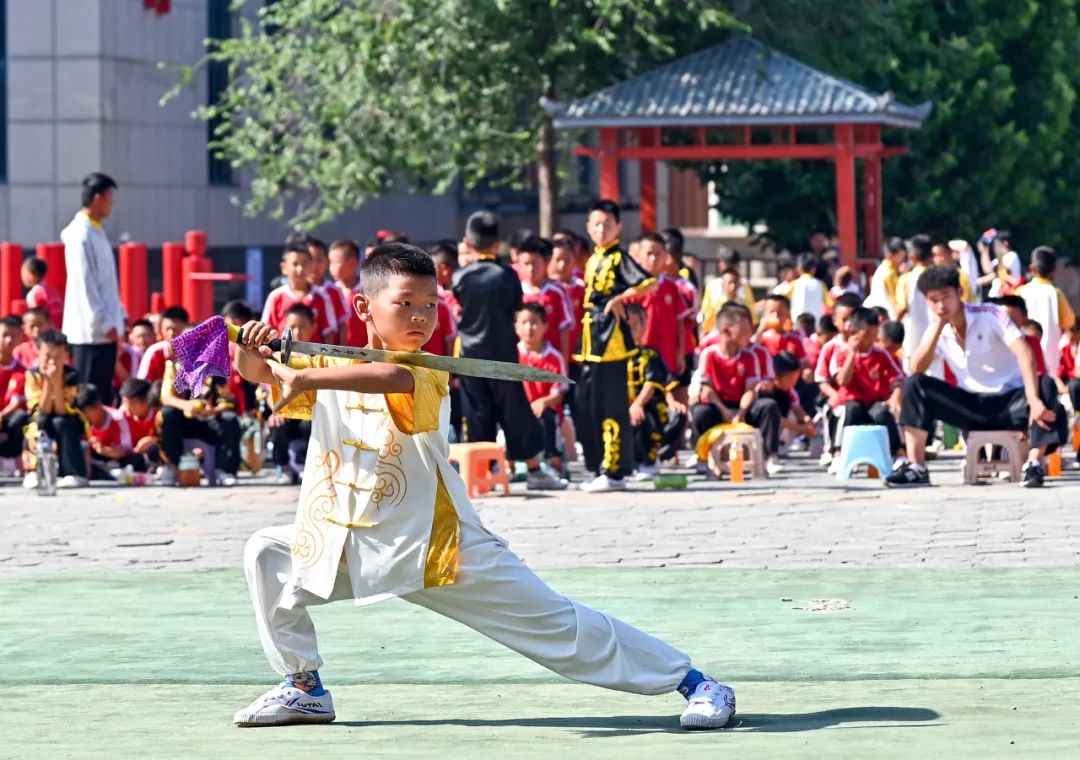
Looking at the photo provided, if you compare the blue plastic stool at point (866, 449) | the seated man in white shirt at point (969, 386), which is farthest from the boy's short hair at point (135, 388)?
the seated man in white shirt at point (969, 386)

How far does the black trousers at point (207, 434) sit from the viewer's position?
15.7 meters

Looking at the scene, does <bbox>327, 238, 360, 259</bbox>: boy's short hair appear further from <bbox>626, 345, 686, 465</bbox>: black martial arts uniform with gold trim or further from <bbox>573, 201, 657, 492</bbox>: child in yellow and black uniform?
<bbox>626, 345, 686, 465</bbox>: black martial arts uniform with gold trim

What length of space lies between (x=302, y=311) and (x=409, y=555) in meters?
8.32

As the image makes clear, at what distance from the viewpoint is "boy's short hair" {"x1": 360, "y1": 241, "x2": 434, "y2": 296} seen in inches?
268

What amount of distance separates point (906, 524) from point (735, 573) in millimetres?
2237

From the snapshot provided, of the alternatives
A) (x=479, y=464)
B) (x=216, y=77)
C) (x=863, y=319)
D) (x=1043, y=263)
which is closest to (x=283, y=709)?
(x=479, y=464)

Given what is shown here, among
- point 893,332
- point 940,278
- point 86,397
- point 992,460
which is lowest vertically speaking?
point 992,460

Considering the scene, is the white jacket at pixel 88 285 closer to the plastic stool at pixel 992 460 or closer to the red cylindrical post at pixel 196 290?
the plastic stool at pixel 992 460

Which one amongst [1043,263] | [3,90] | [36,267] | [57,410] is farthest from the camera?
[3,90]

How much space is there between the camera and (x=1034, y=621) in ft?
29.7

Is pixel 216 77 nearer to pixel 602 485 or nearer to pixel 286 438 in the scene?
pixel 286 438

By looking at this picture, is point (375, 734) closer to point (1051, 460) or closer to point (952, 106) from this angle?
point (1051, 460)

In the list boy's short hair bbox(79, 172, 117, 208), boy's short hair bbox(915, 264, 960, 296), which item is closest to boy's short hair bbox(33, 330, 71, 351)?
boy's short hair bbox(79, 172, 117, 208)

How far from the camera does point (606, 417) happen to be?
14883 millimetres
